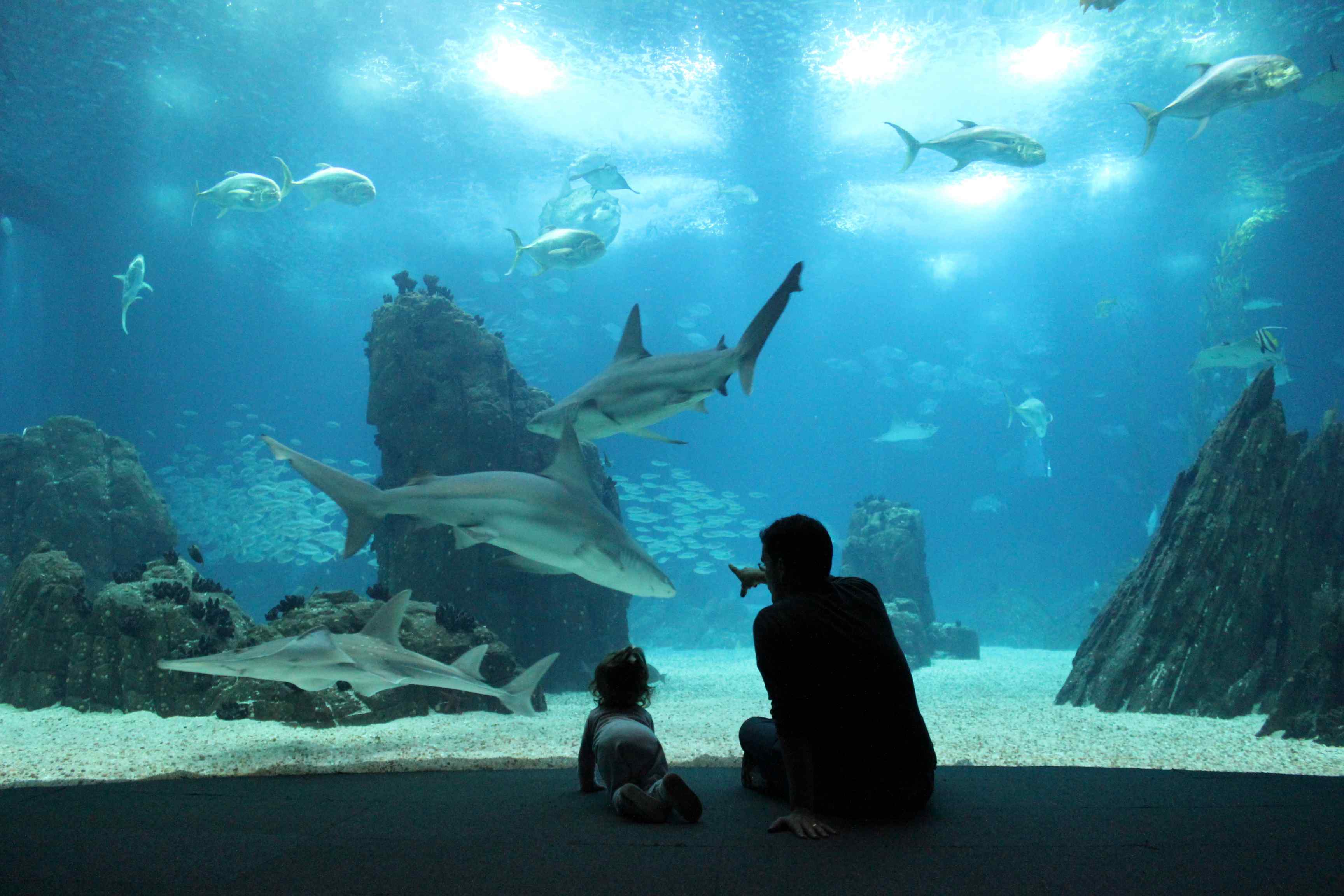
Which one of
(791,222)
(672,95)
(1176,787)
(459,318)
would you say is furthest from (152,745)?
(791,222)

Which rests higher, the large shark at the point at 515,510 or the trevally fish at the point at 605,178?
the trevally fish at the point at 605,178

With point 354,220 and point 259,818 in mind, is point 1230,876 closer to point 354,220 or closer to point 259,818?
point 259,818

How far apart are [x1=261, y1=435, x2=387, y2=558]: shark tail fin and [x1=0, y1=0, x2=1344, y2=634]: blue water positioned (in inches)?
626

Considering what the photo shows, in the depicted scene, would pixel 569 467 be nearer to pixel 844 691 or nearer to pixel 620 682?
pixel 620 682

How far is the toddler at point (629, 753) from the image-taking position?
252cm

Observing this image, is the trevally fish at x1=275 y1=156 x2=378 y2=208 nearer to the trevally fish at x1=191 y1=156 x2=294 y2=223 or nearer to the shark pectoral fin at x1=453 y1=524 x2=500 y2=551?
the trevally fish at x1=191 y1=156 x2=294 y2=223

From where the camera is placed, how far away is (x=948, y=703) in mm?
7688

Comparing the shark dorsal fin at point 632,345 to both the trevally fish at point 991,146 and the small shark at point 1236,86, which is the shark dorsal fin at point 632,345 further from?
the small shark at point 1236,86

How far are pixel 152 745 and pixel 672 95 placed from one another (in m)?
20.9

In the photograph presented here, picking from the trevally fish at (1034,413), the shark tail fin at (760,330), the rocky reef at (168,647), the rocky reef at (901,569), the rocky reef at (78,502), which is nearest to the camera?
the shark tail fin at (760,330)

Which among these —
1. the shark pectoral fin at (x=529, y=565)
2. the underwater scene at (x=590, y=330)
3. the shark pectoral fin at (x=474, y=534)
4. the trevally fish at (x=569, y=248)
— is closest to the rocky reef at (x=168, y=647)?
the underwater scene at (x=590, y=330)

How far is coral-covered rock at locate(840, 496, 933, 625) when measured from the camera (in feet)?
54.8

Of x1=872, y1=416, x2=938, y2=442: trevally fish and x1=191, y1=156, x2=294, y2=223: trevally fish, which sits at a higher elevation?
x1=872, y1=416, x2=938, y2=442: trevally fish

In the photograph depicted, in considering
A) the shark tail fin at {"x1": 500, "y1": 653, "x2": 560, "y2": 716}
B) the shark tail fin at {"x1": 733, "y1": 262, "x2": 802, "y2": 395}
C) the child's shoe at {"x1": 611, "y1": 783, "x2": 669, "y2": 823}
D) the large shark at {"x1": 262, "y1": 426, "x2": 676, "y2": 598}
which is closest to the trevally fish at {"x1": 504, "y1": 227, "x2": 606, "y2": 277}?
the shark tail fin at {"x1": 733, "y1": 262, "x2": 802, "y2": 395}
